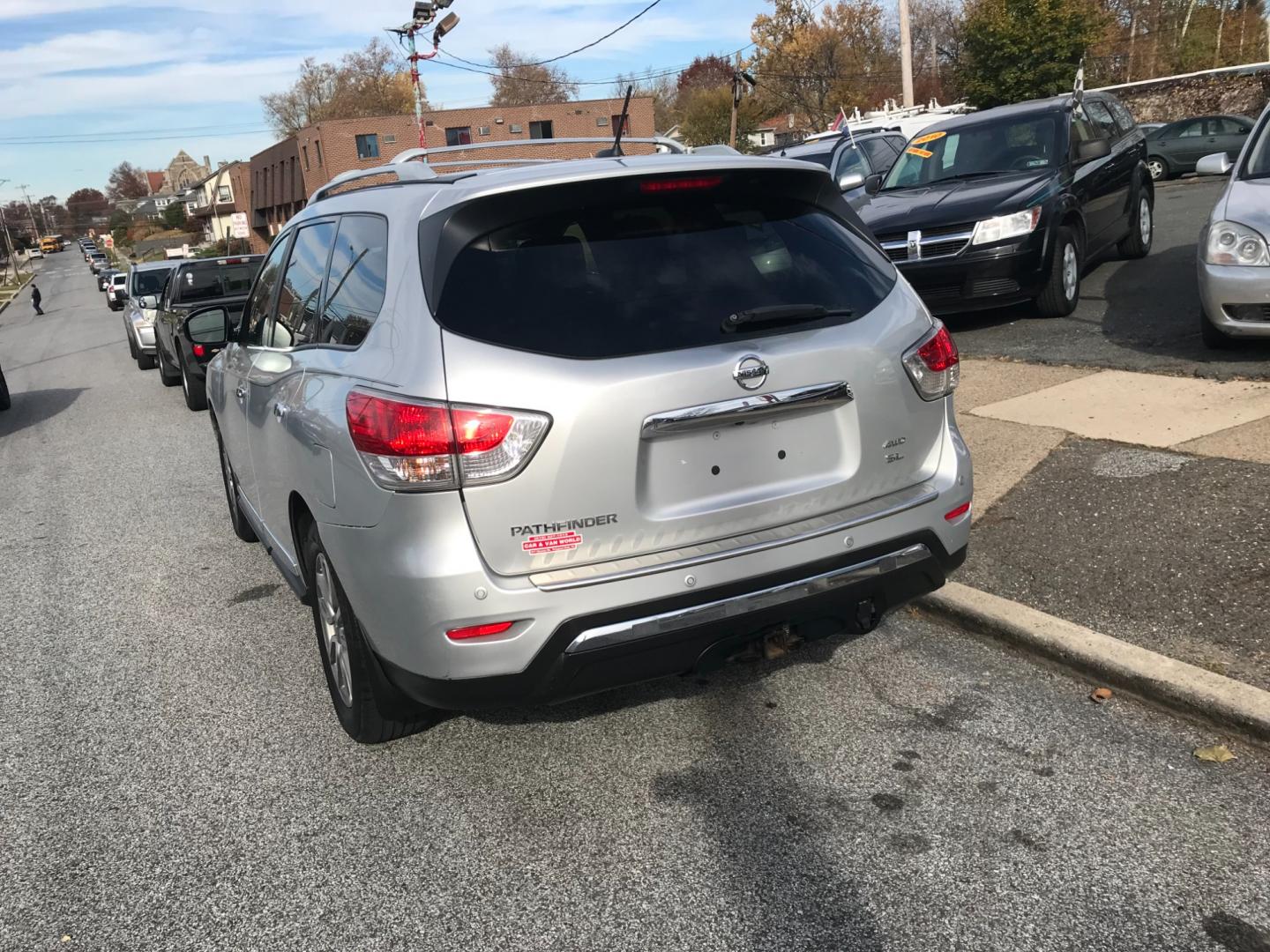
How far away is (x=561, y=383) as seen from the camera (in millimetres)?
2939

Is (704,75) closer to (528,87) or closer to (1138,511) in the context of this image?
(528,87)

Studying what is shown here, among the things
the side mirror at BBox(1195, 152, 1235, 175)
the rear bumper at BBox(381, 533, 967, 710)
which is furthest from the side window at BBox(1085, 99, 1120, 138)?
the rear bumper at BBox(381, 533, 967, 710)

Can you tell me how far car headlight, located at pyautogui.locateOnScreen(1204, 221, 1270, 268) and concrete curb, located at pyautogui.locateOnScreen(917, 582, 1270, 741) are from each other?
3669 mm

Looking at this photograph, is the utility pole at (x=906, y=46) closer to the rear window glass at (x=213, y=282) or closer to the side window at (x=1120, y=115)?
the side window at (x=1120, y=115)

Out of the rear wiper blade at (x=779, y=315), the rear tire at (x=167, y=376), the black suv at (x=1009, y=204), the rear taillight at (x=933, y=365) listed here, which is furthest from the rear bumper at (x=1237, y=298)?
the rear tire at (x=167, y=376)

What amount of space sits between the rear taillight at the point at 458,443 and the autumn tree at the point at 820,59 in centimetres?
6471

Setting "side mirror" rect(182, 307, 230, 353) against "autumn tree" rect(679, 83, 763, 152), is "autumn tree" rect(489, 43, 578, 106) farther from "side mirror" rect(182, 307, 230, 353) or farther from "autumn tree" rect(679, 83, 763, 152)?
"side mirror" rect(182, 307, 230, 353)

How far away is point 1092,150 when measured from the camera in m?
9.51

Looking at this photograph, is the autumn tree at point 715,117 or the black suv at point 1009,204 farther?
the autumn tree at point 715,117

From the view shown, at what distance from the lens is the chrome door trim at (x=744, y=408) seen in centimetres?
302

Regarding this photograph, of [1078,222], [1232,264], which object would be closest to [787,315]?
[1232,264]

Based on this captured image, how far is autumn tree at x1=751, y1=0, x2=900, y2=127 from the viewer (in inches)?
2525

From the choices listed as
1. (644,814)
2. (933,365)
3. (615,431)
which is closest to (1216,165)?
(933,365)

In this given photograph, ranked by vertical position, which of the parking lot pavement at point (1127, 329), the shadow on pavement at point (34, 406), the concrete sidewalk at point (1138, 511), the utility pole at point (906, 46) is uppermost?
the utility pole at point (906, 46)
